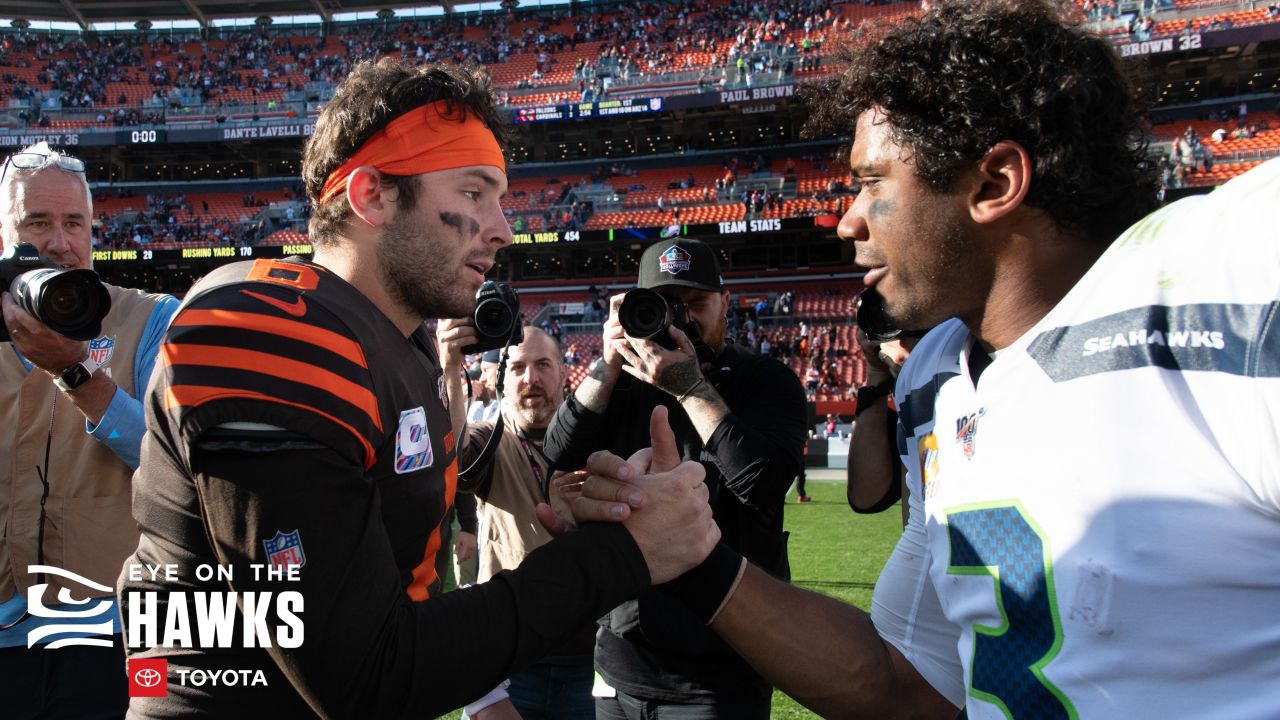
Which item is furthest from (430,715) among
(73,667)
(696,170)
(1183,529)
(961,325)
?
(696,170)

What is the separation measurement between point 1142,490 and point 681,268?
2.24 m

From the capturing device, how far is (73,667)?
2449mm

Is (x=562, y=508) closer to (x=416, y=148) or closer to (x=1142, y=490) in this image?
(x=416, y=148)

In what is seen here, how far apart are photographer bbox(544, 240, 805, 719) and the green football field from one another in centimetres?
283

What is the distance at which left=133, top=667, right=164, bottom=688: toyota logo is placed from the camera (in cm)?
157

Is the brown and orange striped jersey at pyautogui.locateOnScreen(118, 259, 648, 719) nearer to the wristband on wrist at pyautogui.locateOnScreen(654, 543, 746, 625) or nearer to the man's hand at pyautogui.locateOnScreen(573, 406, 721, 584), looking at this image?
the man's hand at pyautogui.locateOnScreen(573, 406, 721, 584)

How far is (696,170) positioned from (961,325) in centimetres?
3519

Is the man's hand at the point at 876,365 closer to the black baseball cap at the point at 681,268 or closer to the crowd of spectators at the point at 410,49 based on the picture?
the black baseball cap at the point at 681,268

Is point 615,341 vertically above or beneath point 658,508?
above

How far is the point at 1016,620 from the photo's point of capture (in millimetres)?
1318

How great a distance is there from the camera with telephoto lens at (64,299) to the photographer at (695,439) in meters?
1.59

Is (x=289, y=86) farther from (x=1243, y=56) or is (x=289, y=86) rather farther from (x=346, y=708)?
(x=346, y=708)

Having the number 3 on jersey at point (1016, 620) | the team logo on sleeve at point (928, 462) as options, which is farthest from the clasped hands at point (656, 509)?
the number 3 on jersey at point (1016, 620)

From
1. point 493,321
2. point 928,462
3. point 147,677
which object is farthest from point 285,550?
point 493,321
